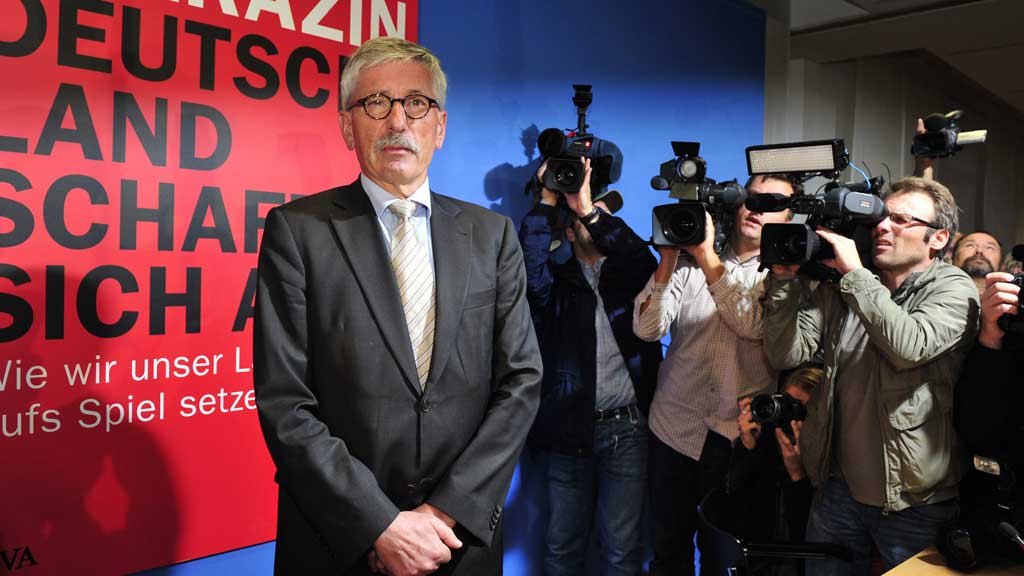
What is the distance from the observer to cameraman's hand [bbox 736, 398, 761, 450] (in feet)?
7.27

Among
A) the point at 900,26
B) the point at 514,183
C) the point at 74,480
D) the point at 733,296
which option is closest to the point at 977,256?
the point at 900,26

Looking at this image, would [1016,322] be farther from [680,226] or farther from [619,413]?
[619,413]

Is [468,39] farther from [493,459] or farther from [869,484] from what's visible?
[869,484]

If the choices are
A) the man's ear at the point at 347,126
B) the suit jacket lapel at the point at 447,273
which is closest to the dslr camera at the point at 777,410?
the suit jacket lapel at the point at 447,273

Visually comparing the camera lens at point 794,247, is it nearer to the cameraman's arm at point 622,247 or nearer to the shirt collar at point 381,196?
the cameraman's arm at point 622,247

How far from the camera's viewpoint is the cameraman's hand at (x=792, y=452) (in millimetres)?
2172

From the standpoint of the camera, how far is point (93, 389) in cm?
184

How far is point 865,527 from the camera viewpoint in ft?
6.54

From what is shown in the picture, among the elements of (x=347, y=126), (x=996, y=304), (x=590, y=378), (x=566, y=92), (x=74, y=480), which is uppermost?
(x=566, y=92)

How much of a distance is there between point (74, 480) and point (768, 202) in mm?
1821

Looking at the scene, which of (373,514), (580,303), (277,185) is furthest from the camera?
(580,303)

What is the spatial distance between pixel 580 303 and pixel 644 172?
2.94 feet

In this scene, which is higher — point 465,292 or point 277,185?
point 277,185

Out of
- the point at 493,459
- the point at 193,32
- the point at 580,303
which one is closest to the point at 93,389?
the point at 193,32
